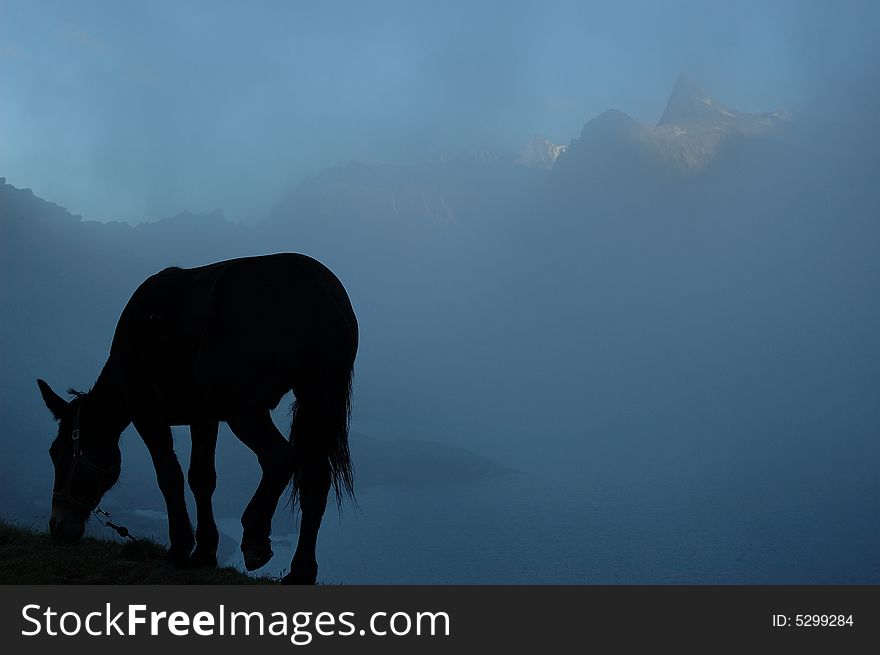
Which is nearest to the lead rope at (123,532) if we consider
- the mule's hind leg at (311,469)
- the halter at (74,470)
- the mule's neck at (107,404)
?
the halter at (74,470)

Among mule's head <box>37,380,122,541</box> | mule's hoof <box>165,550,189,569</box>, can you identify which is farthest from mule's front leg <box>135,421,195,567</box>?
mule's head <box>37,380,122,541</box>

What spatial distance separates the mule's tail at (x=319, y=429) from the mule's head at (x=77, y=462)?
9.55 feet

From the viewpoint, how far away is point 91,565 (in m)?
7.33

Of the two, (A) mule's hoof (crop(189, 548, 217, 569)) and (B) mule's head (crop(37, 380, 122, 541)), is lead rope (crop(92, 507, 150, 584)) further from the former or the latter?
(A) mule's hoof (crop(189, 548, 217, 569))

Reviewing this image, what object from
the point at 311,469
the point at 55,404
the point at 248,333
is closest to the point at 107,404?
the point at 55,404

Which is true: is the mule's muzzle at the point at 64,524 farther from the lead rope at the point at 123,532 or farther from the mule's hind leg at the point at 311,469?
the mule's hind leg at the point at 311,469

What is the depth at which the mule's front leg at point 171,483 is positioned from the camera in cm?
741

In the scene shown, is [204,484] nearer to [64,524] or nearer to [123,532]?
[123,532]

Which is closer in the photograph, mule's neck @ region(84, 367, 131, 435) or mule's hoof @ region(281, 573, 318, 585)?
mule's hoof @ region(281, 573, 318, 585)

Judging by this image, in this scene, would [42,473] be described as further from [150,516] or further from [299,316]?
[299,316]

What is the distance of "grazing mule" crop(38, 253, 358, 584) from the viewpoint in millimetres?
6055

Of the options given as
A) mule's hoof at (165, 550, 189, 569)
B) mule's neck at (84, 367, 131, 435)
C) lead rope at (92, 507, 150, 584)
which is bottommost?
mule's hoof at (165, 550, 189, 569)

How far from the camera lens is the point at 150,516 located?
17550 cm

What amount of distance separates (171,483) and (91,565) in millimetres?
1252
